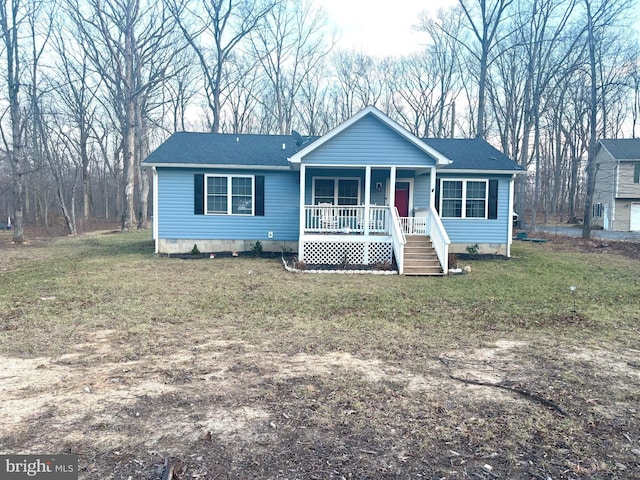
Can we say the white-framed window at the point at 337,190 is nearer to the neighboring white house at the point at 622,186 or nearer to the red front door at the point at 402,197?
the red front door at the point at 402,197

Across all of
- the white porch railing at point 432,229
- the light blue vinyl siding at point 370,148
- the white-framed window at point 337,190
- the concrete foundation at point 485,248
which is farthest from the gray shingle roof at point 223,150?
the concrete foundation at point 485,248

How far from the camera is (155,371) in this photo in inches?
181

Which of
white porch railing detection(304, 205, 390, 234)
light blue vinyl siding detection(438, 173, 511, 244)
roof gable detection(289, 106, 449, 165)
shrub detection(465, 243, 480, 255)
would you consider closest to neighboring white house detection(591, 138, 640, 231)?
light blue vinyl siding detection(438, 173, 511, 244)

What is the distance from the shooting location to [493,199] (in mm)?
14773

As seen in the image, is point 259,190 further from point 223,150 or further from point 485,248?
point 485,248

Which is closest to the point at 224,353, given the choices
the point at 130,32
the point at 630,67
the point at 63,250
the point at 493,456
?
the point at 493,456

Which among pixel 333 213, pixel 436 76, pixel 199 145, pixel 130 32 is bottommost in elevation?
pixel 333 213

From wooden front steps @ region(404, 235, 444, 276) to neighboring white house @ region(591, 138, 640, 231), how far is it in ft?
70.3

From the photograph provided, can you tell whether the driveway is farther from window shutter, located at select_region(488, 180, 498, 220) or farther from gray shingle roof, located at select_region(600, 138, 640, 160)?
window shutter, located at select_region(488, 180, 498, 220)

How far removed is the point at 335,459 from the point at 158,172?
1280cm

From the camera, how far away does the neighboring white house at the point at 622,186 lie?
2869cm

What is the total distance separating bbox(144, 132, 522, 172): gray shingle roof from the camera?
1416 cm

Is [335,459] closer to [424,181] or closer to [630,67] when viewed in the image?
[424,181]

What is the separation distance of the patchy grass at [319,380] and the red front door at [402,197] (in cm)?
622
